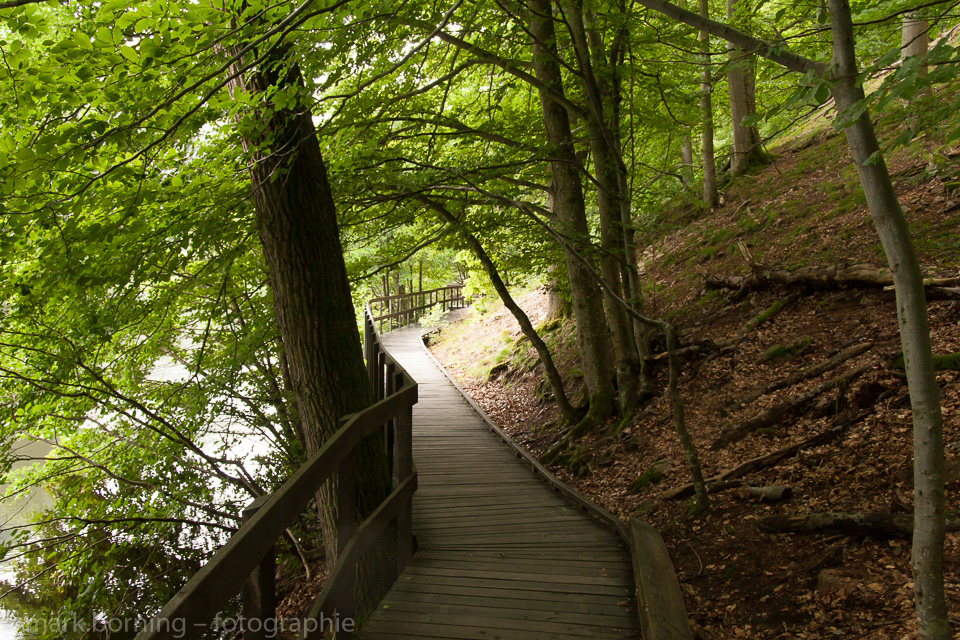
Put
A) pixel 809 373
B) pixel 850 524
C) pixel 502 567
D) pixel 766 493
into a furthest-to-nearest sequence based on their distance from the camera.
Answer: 1. pixel 809 373
2. pixel 766 493
3. pixel 502 567
4. pixel 850 524

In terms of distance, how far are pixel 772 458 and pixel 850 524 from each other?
56.6 inches

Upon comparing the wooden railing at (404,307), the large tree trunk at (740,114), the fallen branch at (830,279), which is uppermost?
the large tree trunk at (740,114)

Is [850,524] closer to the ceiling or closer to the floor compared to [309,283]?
closer to the floor

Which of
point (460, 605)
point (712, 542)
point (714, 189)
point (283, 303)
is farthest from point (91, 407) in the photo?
point (714, 189)

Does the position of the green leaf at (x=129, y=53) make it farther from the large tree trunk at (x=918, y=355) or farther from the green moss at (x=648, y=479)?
the green moss at (x=648, y=479)

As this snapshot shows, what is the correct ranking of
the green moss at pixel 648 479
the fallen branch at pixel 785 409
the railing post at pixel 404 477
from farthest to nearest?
the green moss at pixel 648 479
the fallen branch at pixel 785 409
the railing post at pixel 404 477

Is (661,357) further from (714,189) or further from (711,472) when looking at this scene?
(714,189)

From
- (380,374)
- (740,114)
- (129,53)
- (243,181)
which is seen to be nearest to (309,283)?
(243,181)

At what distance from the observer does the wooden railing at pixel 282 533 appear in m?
1.58

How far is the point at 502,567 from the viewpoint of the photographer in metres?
4.12

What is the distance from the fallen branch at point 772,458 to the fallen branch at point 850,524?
3.21ft

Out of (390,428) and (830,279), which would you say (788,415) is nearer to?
(830,279)

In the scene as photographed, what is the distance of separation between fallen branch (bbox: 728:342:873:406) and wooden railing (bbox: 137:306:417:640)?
161 inches

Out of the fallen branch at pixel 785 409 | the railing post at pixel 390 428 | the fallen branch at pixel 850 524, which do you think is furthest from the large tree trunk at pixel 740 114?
the fallen branch at pixel 850 524
